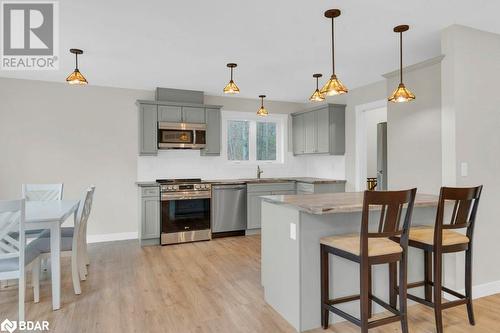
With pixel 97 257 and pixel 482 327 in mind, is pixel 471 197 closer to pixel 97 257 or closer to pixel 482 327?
pixel 482 327

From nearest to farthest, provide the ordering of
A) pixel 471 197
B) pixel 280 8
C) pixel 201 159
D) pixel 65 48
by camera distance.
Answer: pixel 471 197 < pixel 280 8 < pixel 65 48 < pixel 201 159

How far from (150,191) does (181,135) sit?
1.07 meters

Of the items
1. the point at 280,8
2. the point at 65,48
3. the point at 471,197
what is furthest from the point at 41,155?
the point at 471,197

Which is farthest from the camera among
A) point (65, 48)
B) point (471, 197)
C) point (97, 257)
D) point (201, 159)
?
point (201, 159)

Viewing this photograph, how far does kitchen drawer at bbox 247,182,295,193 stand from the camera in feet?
17.7

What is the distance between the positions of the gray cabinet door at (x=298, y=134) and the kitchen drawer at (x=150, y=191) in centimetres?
292

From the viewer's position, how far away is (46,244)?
288cm

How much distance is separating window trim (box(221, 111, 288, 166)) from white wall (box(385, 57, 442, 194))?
294 cm

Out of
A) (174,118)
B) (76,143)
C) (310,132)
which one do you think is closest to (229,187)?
(174,118)

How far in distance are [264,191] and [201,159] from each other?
1.32 metres

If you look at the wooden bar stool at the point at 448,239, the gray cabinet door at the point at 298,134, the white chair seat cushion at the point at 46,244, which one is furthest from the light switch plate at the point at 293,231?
the gray cabinet door at the point at 298,134

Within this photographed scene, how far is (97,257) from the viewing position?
4.19 metres

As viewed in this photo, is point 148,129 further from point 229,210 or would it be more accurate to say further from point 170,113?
point 229,210
